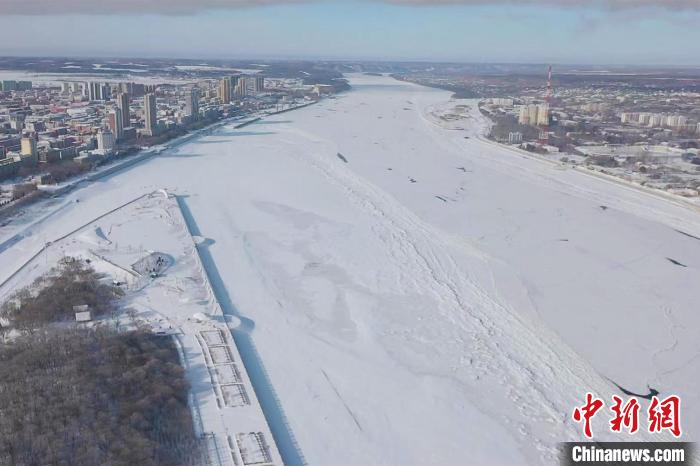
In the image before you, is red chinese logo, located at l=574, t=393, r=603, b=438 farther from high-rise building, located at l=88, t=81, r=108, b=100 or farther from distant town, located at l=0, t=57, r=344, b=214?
high-rise building, located at l=88, t=81, r=108, b=100

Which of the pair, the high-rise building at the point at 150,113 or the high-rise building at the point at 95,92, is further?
the high-rise building at the point at 95,92

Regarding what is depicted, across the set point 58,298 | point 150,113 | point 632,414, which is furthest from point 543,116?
point 58,298

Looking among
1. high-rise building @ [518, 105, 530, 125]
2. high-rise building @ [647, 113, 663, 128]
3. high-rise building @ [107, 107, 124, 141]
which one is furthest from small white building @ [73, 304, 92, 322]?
high-rise building @ [647, 113, 663, 128]

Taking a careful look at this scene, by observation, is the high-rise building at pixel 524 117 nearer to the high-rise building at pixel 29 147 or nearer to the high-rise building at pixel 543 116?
the high-rise building at pixel 543 116

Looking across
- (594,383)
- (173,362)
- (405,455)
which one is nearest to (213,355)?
(173,362)

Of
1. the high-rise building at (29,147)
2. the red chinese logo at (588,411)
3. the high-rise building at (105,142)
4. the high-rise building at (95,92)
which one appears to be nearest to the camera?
the red chinese logo at (588,411)

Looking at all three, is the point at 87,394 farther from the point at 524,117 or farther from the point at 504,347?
the point at 524,117

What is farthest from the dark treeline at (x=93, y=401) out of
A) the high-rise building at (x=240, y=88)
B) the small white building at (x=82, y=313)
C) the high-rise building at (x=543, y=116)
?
the high-rise building at (x=240, y=88)
